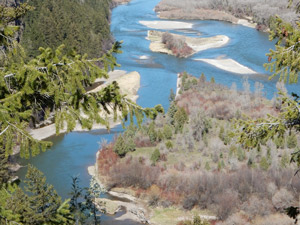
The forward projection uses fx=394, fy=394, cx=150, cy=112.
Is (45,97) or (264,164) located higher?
(45,97)

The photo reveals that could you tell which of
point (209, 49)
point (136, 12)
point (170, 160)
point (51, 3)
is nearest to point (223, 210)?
point (170, 160)

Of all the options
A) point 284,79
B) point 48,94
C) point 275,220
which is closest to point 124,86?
point 275,220

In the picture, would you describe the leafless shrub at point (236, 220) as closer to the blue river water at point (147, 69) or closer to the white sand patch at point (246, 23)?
the blue river water at point (147, 69)

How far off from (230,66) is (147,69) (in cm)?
1299

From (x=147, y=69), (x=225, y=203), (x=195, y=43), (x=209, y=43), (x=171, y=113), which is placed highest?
(x=209, y=43)

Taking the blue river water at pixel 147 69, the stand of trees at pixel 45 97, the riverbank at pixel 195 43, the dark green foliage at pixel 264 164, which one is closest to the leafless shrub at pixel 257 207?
the dark green foliage at pixel 264 164

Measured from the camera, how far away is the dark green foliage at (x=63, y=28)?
188ft

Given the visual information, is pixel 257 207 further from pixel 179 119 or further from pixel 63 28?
pixel 63 28

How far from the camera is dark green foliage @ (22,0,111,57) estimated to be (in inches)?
2251

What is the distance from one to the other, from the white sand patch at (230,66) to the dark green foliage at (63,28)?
20.7 metres

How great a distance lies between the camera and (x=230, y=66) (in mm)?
60719

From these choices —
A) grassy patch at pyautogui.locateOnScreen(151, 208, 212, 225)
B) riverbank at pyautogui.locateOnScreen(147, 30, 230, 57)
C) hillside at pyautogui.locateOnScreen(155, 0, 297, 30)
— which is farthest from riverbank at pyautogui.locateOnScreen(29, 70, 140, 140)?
hillside at pyautogui.locateOnScreen(155, 0, 297, 30)

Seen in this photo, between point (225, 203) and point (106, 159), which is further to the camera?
point (106, 159)

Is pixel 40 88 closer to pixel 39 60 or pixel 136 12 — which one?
pixel 39 60
